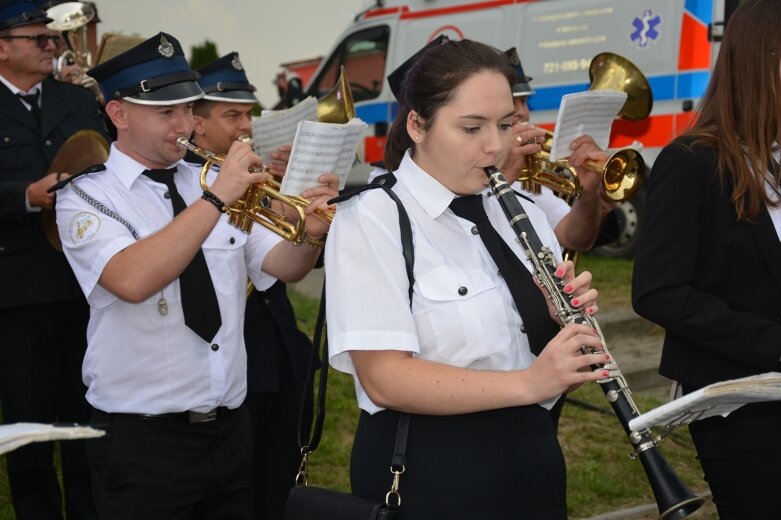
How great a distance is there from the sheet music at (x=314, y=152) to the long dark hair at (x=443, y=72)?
0.62 m

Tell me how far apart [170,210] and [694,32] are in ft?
23.2

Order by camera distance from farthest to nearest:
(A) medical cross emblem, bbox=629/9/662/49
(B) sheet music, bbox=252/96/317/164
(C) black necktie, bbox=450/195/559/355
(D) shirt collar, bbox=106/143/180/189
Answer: (A) medical cross emblem, bbox=629/9/662/49, (B) sheet music, bbox=252/96/317/164, (D) shirt collar, bbox=106/143/180/189, (C) black necktie, bbox=450/195/559/355

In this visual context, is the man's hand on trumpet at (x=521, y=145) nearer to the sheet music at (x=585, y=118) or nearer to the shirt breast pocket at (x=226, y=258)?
the sheet music at (x=585, y=118)

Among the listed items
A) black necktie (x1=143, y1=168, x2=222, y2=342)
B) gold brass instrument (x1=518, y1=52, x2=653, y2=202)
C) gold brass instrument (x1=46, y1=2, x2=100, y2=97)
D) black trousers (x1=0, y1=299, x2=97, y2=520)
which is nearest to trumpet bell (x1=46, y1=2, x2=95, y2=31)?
gold brass instrument (x1=46, y1=2, x2=100, y2=97)

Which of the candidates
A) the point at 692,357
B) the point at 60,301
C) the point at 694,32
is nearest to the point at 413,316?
the point at 692,357

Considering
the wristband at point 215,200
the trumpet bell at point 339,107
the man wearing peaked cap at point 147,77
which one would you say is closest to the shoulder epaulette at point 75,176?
the man wearing peaked cap at point 147,77

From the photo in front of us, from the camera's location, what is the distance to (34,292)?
4.40m

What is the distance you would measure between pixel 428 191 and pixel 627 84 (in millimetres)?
2573

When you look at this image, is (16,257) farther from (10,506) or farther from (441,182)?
(441,182)

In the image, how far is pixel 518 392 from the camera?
7.32 ft

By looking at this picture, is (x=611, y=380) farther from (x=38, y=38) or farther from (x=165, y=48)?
(x=38, y=38)

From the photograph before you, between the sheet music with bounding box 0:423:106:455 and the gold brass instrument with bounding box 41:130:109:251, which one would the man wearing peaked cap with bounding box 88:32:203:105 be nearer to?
the gold brass instrument with bounding box 41:130:109:251

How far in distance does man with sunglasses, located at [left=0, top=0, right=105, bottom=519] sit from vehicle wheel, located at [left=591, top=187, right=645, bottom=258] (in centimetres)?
673

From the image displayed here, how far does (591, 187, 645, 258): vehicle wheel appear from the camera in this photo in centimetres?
1028
